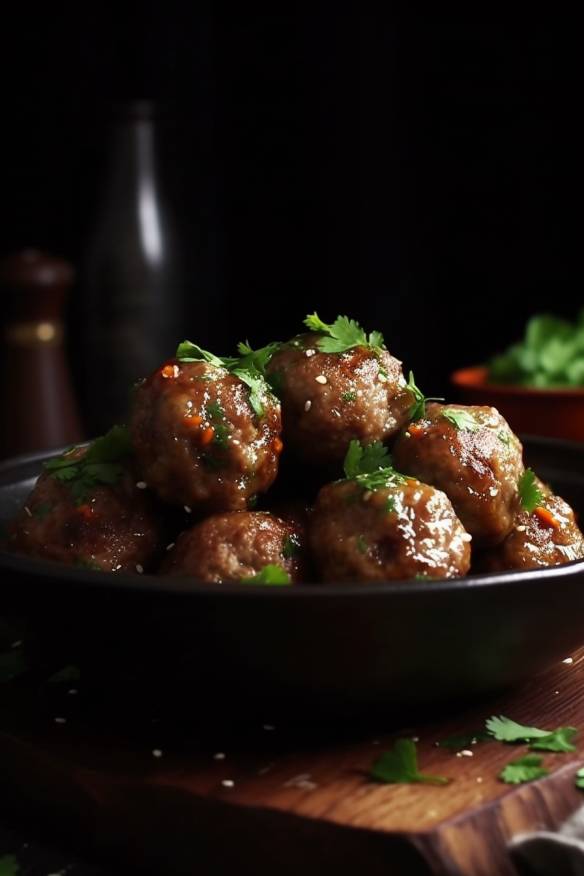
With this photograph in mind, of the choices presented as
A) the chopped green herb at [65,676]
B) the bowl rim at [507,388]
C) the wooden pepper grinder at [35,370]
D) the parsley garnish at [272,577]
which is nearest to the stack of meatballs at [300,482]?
the parsley garnish at [272,577]

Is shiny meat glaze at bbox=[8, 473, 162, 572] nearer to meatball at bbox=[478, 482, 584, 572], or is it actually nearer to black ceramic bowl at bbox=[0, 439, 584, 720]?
black ceramic bowl at bbox=[0, 439, 584, 720]

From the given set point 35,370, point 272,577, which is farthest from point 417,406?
point 35,370

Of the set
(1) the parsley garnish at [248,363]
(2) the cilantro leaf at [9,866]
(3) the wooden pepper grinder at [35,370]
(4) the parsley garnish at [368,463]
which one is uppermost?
(1) the parsley garnish at [248,363]

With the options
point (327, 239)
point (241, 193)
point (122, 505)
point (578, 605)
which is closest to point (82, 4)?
point (241, 193)

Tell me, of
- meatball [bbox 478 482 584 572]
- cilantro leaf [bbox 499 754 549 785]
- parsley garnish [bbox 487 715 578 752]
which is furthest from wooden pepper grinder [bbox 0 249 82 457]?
cilantro leaf [bbox 499 754 549 785]

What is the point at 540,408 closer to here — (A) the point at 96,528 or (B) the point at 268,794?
(A) the point at 96,528

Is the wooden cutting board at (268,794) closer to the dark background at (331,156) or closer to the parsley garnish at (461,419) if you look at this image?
the parsley garnish at (461,419)
